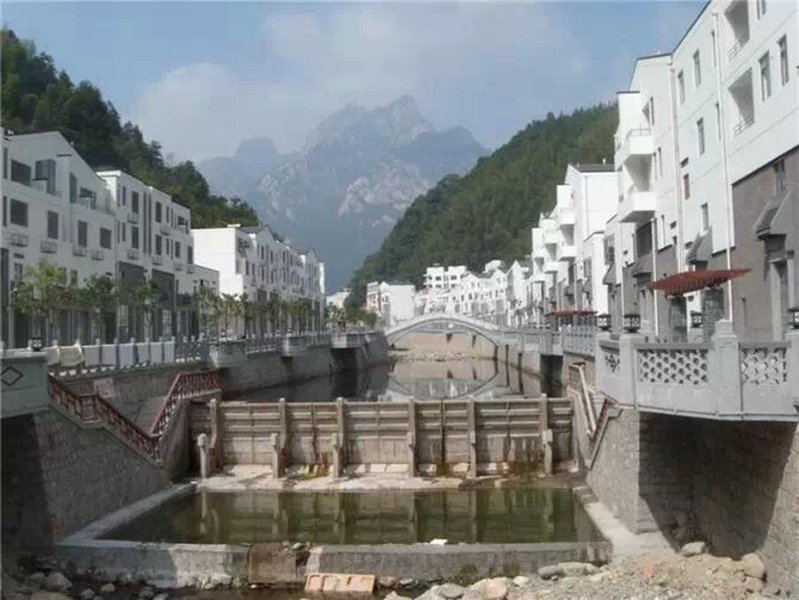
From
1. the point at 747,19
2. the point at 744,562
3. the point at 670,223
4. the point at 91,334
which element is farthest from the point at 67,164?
the point at 744,562

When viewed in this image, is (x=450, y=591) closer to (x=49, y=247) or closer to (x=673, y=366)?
(x=673, y=366)

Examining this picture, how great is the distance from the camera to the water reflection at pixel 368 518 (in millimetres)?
19516

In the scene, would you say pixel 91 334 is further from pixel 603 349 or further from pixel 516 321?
pixel 516 321

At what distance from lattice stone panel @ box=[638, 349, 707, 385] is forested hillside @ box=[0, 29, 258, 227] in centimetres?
6766

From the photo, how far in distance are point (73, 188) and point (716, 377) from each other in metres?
39.7

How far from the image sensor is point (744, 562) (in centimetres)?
1268

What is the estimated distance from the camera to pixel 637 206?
3378 cm

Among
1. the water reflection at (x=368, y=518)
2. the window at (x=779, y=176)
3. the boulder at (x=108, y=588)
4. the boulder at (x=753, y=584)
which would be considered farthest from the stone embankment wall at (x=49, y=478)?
the window at (x=779, y=176)

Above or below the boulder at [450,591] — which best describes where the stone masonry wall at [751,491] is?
above

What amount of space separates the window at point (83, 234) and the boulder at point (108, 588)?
30909 millimetres

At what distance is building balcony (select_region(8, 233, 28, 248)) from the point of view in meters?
36.1

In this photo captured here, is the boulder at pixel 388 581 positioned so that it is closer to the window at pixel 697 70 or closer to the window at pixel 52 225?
the window at pixel 697 70

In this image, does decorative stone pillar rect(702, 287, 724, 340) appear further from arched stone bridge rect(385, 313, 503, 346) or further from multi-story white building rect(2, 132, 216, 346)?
arched stone bridge rect(385, 313, 503, 346)

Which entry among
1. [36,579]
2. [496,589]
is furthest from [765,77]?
[36,579]
